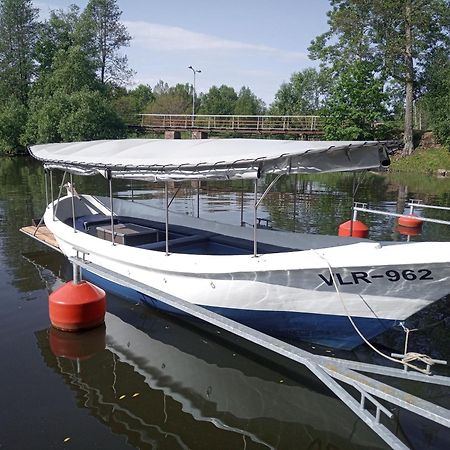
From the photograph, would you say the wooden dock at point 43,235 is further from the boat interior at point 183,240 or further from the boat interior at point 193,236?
the boat interior at point 183,240

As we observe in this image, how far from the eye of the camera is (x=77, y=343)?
299 inches

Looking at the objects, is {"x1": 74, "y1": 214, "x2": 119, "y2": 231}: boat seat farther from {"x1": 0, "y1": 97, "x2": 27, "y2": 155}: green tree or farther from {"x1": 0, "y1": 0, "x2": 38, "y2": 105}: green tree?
{"x1": 0, "y1": 0, "x2": 38, "y2": 105}: green tree

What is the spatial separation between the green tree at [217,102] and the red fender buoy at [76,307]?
266ft

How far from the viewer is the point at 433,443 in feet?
17.2

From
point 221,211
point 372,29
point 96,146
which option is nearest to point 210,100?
point 372,29

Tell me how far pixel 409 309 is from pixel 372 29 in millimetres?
42015

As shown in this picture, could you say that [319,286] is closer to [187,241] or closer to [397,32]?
[187,241]

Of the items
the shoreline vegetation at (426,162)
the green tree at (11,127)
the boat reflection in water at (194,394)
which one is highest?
the green tree at (11,127)

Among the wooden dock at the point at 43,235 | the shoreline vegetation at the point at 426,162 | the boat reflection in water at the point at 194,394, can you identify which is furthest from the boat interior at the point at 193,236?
the shoreline vegetation at the point at 426,162

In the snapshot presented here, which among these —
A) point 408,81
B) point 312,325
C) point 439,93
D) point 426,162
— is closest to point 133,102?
point 408,81

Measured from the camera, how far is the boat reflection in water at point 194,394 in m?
5.45

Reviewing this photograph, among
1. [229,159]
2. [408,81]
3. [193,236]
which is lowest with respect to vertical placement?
[193,236]

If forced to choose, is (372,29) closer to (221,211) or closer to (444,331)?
(221,211)

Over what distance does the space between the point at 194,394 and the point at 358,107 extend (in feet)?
136
